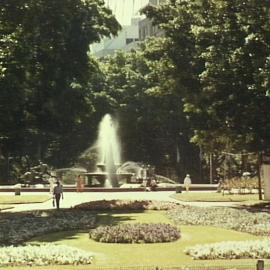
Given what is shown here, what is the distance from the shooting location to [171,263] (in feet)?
50.7

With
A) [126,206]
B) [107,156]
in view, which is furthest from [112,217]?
[107,156]

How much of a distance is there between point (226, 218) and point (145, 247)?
8438 millimetres

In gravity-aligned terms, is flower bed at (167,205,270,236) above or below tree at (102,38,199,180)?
below

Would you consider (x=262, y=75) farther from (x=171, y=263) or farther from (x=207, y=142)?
(x=171, y=263)

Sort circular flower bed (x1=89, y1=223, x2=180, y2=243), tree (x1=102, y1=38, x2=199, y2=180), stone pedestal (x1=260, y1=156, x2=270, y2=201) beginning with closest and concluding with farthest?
circular flower bed (x1=89, y1=223, x2=180, y2=243)
stone pedestal (x1=260, y1=156, x2=270, y2=201)
tree (x1=102, y1=38, x2=199, y2=180)

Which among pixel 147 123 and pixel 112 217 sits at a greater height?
pixel 147 123

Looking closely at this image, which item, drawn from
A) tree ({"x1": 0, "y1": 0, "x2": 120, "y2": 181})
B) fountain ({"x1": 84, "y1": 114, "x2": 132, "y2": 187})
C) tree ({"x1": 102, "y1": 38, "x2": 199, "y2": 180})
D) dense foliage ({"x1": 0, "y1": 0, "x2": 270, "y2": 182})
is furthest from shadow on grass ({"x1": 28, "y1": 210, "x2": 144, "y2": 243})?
tree ({"x1": 102, "y1": 38, "x2": 199, "y2": 180})

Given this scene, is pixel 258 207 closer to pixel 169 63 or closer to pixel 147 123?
pixel 169 63

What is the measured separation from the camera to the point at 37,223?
83.9ft

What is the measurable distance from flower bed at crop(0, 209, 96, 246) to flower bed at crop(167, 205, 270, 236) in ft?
12.9

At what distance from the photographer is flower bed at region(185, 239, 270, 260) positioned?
1622cm

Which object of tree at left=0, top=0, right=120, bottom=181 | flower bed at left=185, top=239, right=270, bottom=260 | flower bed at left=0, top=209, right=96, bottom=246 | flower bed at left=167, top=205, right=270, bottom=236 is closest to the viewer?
flower bed at left=185, top=239, right=270, bottom=260

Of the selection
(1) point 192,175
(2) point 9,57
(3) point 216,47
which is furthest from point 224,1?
(1) point 192,175

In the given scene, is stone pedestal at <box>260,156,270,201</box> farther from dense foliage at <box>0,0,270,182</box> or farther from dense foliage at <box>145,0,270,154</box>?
dense foliage at <box>145,0,270,154</box>
